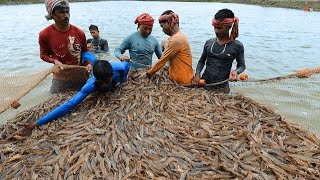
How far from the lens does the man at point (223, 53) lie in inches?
205

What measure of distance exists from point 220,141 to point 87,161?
5.84ft

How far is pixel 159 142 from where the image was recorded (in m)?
3.95

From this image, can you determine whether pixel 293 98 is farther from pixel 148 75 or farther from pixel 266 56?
pixel 266 56

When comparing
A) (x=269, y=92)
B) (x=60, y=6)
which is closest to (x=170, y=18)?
(x=60, y=6)

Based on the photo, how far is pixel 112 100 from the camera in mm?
5074

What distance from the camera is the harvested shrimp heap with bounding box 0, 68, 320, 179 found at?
347 centimetres

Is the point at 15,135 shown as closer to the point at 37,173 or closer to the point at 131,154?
the point at 37,173

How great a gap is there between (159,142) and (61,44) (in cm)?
281

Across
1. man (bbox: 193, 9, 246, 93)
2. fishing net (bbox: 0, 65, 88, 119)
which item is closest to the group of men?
man (bbox: 193, 9, 246, 93)

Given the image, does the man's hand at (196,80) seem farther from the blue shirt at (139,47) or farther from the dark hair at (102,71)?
the dark hair at (102,71)

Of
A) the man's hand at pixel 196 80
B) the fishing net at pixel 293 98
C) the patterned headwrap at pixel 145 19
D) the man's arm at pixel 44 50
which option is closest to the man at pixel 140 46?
the patterned headwrap at pixel 145 19

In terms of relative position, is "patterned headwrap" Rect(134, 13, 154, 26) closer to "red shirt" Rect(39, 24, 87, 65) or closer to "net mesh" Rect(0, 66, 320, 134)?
"red shirt" Rect(39, 24, 87, 65)

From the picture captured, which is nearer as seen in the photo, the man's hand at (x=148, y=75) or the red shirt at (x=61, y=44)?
the red shirt at (x=61, y=44)

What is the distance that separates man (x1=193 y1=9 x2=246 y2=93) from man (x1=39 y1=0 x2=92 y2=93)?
2.38 m
